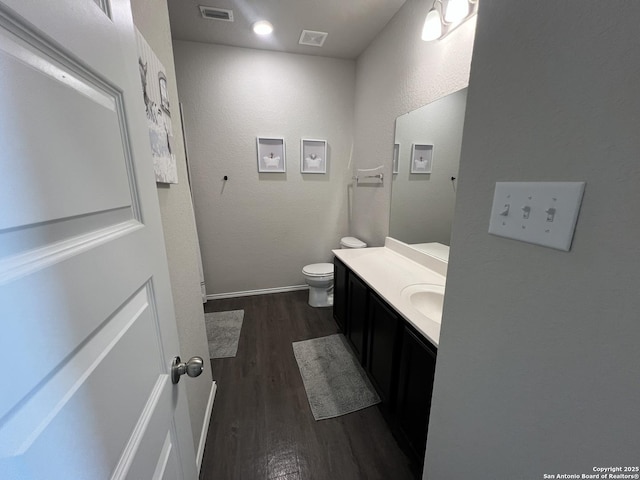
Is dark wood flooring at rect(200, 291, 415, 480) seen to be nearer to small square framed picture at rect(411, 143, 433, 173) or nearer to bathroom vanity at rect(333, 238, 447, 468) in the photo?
bathroom vanity at rect(333, 238, 447, 468)

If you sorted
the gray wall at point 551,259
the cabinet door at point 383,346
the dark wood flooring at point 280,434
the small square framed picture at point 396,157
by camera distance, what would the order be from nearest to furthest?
1. the gray wall at point 551,259
2. the dark wood flooring at point 280,434
3. the cabinet door at point 383,346
4. the small square framed picture at point 396,157

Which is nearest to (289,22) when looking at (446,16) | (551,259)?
(446,16)

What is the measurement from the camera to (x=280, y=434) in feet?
4.69

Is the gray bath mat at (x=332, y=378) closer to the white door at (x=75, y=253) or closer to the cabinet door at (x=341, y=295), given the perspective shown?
the cabinet door at (x=341, y=295)

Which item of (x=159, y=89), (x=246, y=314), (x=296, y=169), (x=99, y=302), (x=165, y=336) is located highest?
(x=159, y=89)

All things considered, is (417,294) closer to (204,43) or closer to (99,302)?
(99,302)

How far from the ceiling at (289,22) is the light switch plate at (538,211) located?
2121 mm

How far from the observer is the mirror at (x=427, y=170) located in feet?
5.14

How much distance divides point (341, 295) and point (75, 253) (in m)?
1.99

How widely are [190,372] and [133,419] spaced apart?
0.70 feet

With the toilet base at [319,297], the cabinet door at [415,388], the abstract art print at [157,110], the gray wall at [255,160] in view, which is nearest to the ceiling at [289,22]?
the gray wall at [255,160]

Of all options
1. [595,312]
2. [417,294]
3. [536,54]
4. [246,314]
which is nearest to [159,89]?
[536,54]

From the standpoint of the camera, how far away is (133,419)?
48cm

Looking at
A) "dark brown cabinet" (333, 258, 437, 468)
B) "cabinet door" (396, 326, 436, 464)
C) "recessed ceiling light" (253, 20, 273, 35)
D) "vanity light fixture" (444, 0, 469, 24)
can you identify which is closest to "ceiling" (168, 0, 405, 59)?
"recessed ceiling light" (253, 20, 273, 35)
